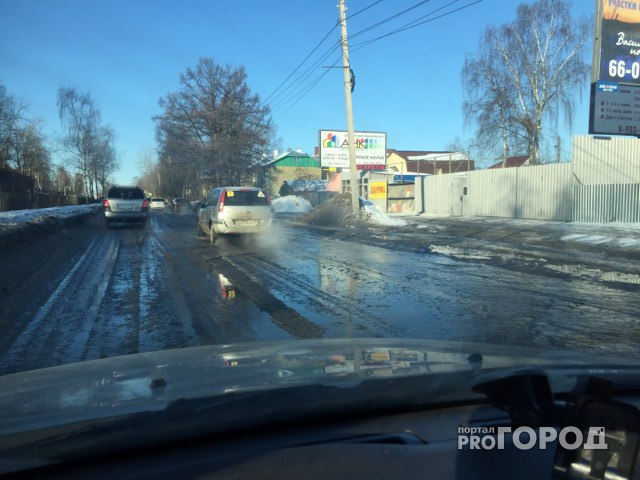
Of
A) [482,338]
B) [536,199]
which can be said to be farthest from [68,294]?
[536,199]

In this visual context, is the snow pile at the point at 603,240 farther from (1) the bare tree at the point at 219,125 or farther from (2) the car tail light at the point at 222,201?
(1) the bare tree at the point at 219,125

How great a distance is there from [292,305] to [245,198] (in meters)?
8.17

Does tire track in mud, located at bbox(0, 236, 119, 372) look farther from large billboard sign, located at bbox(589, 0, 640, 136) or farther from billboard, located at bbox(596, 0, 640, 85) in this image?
billboard, located at bbox(596, 0, 640, 85)

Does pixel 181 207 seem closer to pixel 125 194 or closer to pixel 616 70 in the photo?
pixel 125 194

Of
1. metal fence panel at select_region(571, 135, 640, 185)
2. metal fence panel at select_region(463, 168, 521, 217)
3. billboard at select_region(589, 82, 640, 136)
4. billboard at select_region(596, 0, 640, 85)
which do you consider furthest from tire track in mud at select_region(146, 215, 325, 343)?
metal fence panel at select_region(463, 168, 521, 217)

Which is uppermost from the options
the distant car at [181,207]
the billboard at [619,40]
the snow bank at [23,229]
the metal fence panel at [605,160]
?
the billboard at [619,40]

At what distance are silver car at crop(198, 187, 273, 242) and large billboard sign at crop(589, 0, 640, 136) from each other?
1101 cm

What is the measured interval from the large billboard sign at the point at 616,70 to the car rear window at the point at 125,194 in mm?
18067

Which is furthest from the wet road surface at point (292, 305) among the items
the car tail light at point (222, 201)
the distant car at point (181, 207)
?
the distant car at point (181, 207)

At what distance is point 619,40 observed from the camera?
1648 centimetres

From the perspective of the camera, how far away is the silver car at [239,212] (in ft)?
46.9

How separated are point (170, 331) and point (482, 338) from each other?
3207 millimetres

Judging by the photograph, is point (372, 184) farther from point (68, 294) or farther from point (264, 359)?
point (264, 359)

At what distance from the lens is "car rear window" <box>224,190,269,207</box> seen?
14445 millimetres
